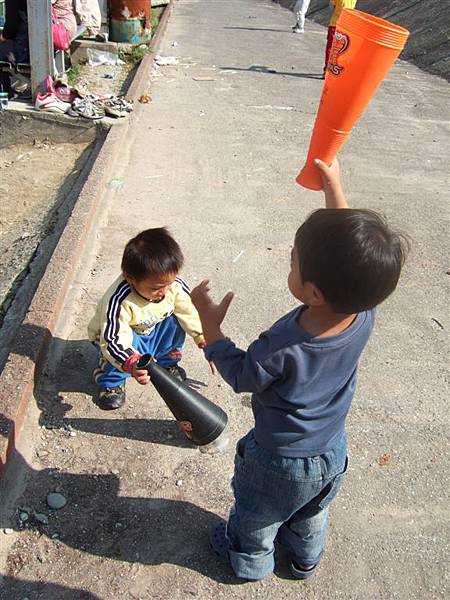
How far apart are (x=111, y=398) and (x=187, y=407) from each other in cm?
54

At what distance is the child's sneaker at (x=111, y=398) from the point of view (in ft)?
9.78

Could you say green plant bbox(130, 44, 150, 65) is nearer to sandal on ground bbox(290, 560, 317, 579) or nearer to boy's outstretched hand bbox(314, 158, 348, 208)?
boy's outstretched hand bbox(314, 158, 348, 208)

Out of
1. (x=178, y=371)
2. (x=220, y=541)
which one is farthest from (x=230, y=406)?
(x=220, y=541)

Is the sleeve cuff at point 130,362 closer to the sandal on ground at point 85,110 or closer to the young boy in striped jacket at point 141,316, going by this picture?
the young boy in striped jacket at point 141,316

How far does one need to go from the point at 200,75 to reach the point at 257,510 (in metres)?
9.30

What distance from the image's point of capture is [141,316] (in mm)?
2891

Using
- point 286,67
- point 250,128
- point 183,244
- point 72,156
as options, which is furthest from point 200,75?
point 183,244

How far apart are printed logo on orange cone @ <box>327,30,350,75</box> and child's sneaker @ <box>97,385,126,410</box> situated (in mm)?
1754

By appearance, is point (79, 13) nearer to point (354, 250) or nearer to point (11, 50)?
point (11, 50)

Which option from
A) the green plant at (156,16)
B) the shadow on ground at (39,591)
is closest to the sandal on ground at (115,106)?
the shadow on ground at (39,591)

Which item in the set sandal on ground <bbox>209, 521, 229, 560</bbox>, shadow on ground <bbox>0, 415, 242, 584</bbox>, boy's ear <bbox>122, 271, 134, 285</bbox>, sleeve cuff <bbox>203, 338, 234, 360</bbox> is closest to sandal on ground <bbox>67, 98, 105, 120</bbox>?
boy's ear <bbox>122, 271, 134, 285</bbox>

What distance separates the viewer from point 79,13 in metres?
8.39

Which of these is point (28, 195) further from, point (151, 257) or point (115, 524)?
point (115, 524)

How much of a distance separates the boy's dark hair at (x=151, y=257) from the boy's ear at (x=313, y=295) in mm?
1158
